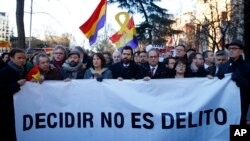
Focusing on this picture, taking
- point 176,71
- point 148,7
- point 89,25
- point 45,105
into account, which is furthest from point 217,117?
point 148,7

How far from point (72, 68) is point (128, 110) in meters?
1.35

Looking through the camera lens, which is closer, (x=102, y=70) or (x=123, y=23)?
(x=102, y=70)

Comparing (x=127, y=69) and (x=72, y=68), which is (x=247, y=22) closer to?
(x=127, y=69)

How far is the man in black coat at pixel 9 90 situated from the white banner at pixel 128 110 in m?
0.57

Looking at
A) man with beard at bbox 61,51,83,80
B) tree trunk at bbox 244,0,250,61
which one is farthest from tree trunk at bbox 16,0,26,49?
tree trunk at bbox 244,0,250,61

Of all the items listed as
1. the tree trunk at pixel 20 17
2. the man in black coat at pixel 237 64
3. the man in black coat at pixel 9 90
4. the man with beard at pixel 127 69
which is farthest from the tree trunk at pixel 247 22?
the man in black coat at pixel 9 90

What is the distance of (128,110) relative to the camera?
704cm

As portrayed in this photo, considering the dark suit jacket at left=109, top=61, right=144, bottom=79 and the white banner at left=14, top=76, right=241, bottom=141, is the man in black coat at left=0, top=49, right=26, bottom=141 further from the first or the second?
the dark suit jacket at left=109, top=61, right=144, bottom=79

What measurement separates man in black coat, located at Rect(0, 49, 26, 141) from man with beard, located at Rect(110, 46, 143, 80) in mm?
1745

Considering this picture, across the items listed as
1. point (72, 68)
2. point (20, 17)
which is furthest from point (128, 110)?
point (20, 17)

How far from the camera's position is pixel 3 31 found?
12375 cm

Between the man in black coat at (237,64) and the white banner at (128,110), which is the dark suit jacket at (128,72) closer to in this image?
the white banner at (128,110)

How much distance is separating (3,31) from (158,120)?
402ft

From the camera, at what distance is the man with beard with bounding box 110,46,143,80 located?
298 inches
